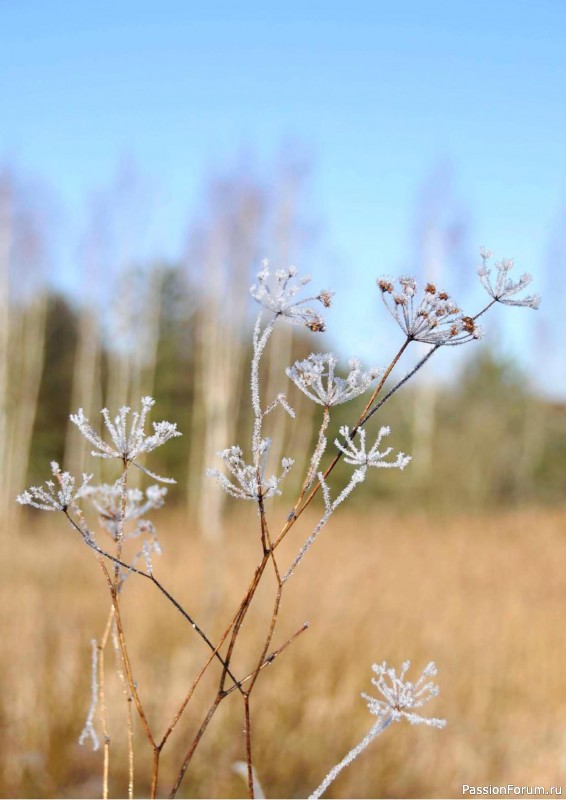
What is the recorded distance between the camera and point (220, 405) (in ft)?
31.9

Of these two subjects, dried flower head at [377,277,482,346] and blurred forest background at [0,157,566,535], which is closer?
dried flower head at [377,277,482,346]

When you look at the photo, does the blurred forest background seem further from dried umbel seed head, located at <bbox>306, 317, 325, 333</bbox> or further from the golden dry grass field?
dried umbel seed head, located at <bbox>306, 317, 325, 333</bbox>

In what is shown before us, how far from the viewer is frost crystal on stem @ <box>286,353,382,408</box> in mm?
448

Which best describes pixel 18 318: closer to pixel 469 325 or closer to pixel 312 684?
pixel 312 684

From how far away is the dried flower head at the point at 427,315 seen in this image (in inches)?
17.7

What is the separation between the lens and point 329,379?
0.45 meters

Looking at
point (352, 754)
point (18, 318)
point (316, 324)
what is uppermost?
point (18, 318)

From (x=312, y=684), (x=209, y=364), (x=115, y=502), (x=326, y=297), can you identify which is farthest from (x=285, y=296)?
(x=209, y=364)

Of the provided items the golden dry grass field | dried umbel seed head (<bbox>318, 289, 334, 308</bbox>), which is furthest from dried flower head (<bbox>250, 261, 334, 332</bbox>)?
the golden dry grass field

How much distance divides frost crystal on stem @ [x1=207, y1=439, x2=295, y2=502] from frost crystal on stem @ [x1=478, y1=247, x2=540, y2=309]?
159 millimetres

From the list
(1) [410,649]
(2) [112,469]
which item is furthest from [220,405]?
(1) [410,649]

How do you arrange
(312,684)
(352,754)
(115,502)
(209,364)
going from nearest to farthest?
1. (352,754)
2. (115,502)
3. (312,684)
4. (209,364)

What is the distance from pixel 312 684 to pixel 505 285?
3.56m

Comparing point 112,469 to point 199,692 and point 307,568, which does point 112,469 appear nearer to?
point 307,568
